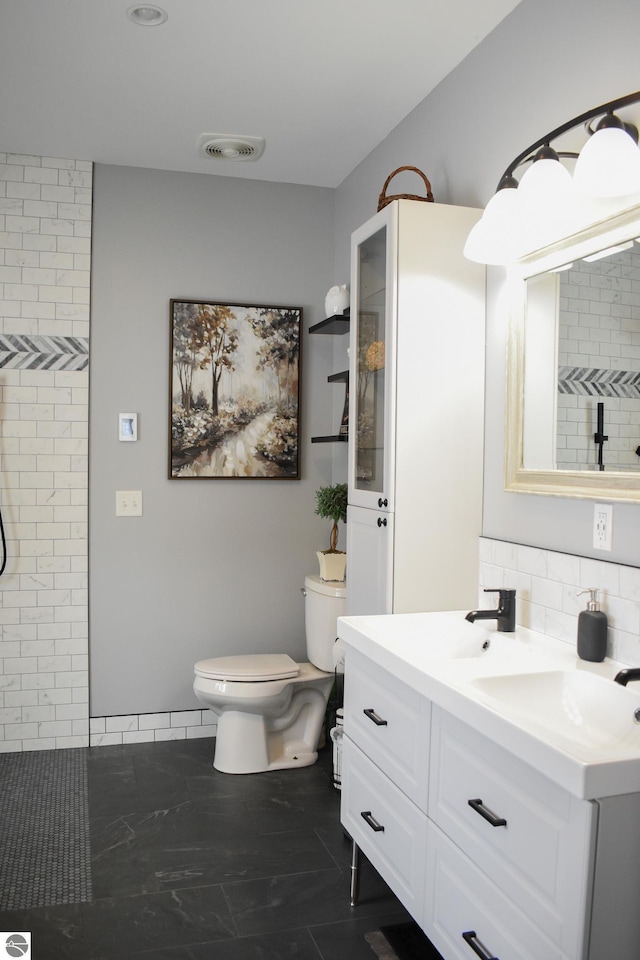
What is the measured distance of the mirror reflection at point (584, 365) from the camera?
183cm

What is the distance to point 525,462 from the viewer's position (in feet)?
7.39

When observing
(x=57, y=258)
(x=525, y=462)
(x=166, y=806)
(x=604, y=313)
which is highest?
(x=57, y=258)

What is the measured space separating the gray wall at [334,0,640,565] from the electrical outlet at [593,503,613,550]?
0.02m

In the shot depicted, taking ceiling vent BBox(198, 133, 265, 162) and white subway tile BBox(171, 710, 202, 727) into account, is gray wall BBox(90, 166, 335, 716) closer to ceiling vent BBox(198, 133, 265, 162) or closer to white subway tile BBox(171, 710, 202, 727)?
white subway tile BBox(171, 710, 202, 727)

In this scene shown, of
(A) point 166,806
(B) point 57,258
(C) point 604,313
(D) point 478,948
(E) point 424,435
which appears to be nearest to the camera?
(D) point 478,948

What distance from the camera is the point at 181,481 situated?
12.1 feet

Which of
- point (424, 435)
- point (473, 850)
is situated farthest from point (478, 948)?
point (424, 435)

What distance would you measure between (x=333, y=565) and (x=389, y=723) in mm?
1452

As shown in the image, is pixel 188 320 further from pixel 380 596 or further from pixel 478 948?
pixel 478 948

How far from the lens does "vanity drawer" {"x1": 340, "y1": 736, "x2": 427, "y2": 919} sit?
1813mm

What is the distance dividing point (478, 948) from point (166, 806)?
5.62 ft

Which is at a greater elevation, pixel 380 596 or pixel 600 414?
pixel 600 414

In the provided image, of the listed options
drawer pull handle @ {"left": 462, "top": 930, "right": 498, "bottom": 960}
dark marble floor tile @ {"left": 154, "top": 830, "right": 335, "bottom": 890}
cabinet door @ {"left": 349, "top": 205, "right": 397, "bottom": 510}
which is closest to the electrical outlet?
cabinet door @ {"left": 349, "top": 205, "right": 397, "bottom": 510}

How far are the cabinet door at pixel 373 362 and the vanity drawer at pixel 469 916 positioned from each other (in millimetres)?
1088
